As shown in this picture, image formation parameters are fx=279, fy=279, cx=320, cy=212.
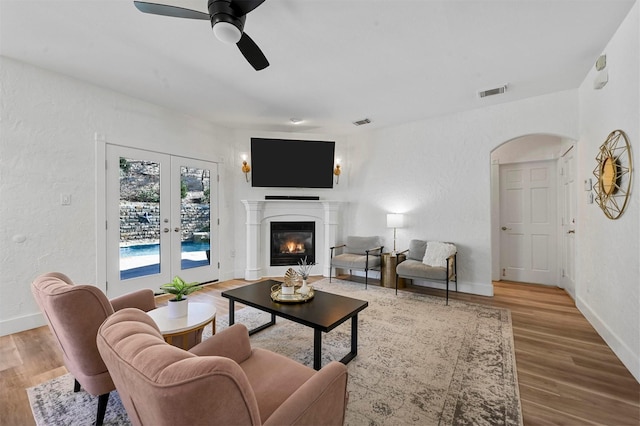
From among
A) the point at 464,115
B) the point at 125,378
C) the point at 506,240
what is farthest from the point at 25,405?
the point at 506,240

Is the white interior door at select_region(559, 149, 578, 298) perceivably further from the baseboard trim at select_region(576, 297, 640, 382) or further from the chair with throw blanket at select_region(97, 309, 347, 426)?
the chair with throw blanket at select_region(97, 309, 347, 426)

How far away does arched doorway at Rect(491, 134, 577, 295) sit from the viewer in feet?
14.5

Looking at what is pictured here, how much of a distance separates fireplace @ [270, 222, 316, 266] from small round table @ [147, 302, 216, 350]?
2.99 m

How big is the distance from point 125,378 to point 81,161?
3522mm

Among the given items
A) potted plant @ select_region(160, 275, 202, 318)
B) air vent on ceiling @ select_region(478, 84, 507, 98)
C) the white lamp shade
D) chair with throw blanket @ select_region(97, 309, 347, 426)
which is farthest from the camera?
the white lamp shade

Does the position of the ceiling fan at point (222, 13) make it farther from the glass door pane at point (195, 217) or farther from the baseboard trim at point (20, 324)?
the baseboard trim at point (20, 324)

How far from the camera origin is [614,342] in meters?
2.45

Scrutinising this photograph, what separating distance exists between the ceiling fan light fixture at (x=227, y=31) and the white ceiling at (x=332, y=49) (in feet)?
1.29

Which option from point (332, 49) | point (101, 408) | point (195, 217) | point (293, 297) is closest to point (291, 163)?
point (195, 217)

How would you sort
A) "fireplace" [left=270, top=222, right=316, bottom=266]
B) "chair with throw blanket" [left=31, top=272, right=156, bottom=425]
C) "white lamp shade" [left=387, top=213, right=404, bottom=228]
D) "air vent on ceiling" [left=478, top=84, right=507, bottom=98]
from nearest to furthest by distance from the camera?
"chair with throw blanket" [left=31, top=272, right=156, bottom=425] < "air vent on ceiling" [left=478, top=84, right=507, bottom=98] < "white lamp shade" [left=387, top=213, right=404, bottom=228] < "fireplace" [left=270, top=222, right=316, bottom=266]

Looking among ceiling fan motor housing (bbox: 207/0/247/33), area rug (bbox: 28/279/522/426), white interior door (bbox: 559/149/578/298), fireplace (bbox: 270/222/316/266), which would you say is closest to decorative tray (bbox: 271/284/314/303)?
area rug (bbox: 28/279/522/426)

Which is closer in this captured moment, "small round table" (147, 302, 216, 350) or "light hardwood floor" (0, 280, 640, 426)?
"light hardwood floor" (0, 280, 640, 426)

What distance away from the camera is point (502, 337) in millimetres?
2691

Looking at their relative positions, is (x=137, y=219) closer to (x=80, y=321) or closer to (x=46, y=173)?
(x=46, y=173)
